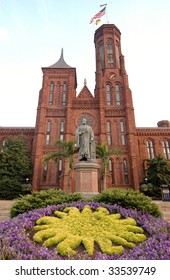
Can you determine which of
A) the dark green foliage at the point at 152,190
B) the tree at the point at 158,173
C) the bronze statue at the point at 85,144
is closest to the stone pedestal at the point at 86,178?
the bronze statue at the point at 85,144

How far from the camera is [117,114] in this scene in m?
30.7

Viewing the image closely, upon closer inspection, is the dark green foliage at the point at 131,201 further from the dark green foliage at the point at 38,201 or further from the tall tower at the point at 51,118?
the tall tower at the point at 51,118

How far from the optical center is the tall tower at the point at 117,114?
2719cm

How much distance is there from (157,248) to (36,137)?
27.1 meters

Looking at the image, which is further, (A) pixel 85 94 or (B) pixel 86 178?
(A) pixel 85 94

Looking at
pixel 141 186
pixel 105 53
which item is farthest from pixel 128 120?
pixel 105 53

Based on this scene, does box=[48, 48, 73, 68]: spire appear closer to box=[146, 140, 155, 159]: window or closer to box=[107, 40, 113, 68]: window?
box=[107, 40, 113, 68]: window

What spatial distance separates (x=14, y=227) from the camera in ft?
14.1

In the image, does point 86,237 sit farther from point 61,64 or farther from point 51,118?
point 61,64

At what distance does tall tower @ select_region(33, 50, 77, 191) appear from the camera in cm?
2691

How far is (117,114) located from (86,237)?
1105 inches

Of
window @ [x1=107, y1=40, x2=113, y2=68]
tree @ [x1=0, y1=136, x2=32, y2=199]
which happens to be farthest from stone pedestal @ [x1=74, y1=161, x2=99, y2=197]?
window @ [x1=107, y1=40, x2=113, y2=68]

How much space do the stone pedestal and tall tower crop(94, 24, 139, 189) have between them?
58.9 feet

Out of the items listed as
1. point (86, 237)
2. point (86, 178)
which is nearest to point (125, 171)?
point (86, 178)
